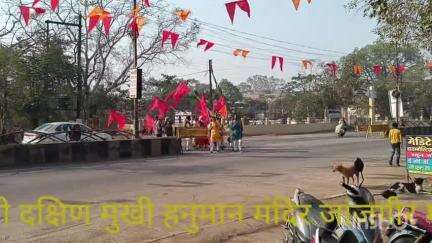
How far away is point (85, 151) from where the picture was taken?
18375 mm

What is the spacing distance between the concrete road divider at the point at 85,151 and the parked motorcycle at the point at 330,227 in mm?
12888

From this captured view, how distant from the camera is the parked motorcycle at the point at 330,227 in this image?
477 centimetres

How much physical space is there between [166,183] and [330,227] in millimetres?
7697

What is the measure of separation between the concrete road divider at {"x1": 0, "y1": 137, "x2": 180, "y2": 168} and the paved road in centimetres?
102

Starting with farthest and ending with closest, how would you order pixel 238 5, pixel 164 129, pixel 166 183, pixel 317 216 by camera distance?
pixel 164 129 < pixel 238 5 < pixel 166 183 < pixel 317 216

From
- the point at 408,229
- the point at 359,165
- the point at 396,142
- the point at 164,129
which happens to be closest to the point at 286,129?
the point at 164,129

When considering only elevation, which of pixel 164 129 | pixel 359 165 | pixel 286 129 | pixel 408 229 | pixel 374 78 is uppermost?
pixel 374 78

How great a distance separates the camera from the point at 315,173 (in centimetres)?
1438

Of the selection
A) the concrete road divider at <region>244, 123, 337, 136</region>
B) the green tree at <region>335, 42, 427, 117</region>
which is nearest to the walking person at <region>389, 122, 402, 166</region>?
the concrete road divider at <region>244, 123, 337, 136</region>

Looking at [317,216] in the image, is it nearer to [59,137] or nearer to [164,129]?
[59,137]

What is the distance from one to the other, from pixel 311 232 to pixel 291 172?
380 inches

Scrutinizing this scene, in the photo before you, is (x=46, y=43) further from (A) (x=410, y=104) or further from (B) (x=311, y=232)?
(A) (x=410, y=104)

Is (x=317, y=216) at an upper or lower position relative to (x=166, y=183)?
upper

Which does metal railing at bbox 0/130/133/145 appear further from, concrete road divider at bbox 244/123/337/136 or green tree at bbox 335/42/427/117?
green tree at bbox 335/42/427/117
